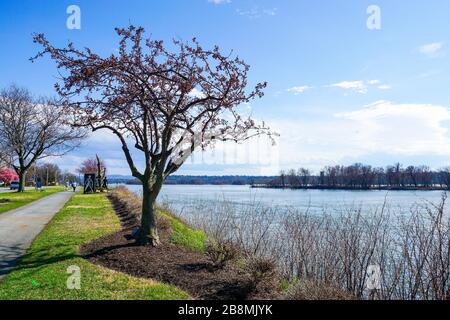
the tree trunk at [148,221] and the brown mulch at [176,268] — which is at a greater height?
the tree trunk at [148,221]

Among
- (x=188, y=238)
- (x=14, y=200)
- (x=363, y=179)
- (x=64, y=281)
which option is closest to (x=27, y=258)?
(x=64, y=281)

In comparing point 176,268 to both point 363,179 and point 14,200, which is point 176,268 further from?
point 363,179

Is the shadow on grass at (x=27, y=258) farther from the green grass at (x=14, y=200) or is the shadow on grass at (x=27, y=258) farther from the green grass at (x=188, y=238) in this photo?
the green grass at (x=14, y=200)

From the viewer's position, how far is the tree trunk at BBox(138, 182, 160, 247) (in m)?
9.73

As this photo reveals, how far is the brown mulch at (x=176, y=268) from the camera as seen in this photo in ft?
22.2

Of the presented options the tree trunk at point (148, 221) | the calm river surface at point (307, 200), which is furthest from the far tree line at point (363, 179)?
the tree trunk at point (148, 221)

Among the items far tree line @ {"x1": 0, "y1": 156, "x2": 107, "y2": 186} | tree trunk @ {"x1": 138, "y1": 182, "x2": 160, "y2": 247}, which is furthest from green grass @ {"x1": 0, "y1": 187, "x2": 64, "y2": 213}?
far tree line @ {"x1": 0, "y1": 156, "x2": 107, "y2": 186}

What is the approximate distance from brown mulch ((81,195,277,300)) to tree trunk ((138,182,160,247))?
0.67 ft

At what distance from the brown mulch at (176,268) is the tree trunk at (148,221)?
0.67 feet

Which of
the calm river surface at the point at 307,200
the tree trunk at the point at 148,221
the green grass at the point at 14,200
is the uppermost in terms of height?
the tree trunk at the point at 148,221

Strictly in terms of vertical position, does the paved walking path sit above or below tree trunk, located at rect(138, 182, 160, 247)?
below

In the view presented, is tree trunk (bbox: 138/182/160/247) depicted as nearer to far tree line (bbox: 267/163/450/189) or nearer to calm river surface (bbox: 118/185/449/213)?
calm river surface (bbox: 118/185/449/213)

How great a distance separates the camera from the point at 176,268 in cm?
806
